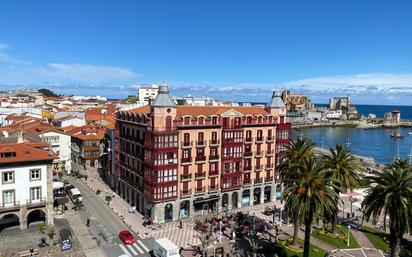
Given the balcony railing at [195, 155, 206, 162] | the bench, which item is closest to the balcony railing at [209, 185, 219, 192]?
the balcony railing at [195, 155, 206, 162]

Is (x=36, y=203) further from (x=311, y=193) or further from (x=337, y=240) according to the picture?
(x=337, y=240)

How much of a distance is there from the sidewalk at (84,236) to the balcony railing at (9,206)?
10426mm

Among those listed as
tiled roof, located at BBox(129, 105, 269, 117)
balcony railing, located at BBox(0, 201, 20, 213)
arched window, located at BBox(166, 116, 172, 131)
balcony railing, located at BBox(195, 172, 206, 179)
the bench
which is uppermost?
tiled roof, located at BBox(129, 105, 269, 117)

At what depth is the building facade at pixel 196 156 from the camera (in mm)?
66062

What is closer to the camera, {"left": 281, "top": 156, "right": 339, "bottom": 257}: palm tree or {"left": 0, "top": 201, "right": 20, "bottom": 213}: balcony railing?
{"left": 281, "top": 156, "right": 339, "bottom": 257}: palm tree

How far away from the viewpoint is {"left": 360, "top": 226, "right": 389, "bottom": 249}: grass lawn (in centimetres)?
5906

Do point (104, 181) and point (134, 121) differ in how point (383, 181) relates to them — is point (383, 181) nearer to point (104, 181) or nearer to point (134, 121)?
point (134, 121)

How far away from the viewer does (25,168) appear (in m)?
59.0

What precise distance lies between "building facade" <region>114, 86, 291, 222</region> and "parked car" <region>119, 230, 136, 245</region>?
7.82 meters

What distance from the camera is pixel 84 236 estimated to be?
60375 mm

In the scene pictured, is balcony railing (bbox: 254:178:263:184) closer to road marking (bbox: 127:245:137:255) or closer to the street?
the street

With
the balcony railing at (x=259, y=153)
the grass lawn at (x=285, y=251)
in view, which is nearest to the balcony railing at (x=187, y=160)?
the balcony railing at (x=259, y=153)

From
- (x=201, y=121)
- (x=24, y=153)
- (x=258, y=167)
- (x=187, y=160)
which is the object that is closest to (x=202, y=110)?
(x=201, y=121)

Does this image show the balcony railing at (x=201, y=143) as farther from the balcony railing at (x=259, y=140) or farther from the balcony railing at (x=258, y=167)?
the balcony railing at (x=258, y=167)
